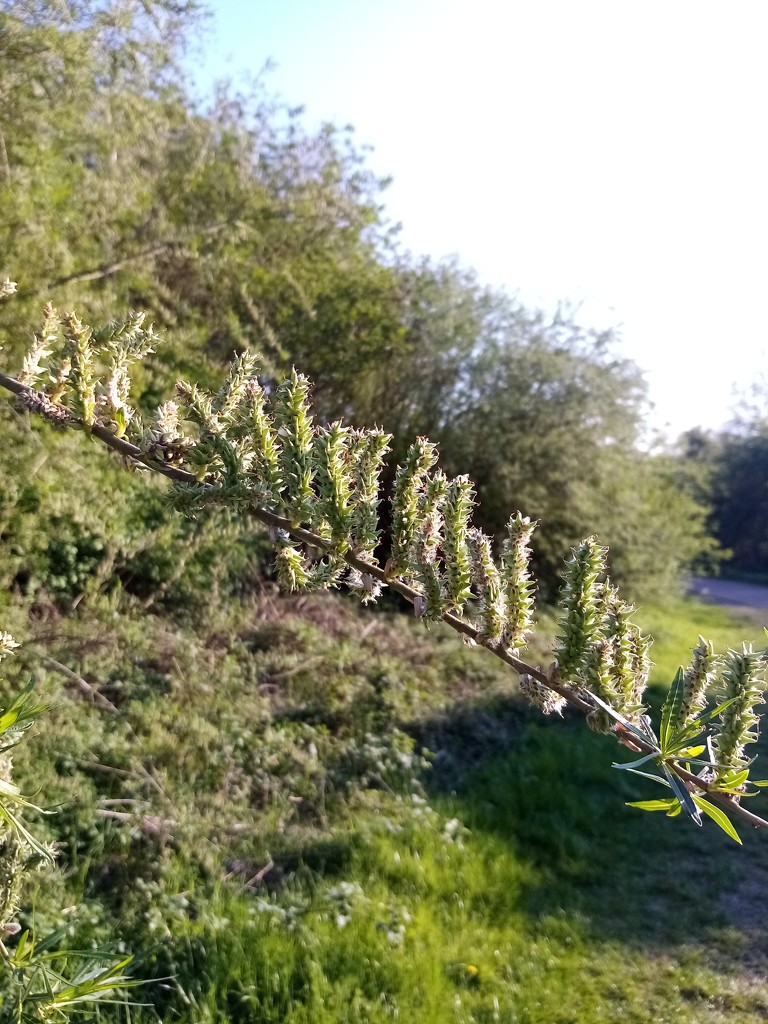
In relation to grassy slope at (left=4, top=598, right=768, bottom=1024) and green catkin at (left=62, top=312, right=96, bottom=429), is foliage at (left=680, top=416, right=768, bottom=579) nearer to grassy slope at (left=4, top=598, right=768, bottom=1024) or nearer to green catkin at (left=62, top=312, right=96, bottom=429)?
grassy slope at (left=4, top=598, right=768, bottom=1024)

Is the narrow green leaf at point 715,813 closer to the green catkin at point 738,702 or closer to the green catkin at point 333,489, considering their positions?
the green catkin at point 738,702

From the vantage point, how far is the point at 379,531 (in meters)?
1.22

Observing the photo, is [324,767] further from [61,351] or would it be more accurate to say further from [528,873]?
[61,351]

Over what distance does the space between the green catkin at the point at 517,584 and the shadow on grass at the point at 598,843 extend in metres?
3.98

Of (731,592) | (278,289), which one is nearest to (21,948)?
(278,289)

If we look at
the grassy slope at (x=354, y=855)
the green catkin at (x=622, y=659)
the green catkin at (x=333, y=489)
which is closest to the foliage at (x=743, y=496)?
the grassy slope at (x=354, y=855)

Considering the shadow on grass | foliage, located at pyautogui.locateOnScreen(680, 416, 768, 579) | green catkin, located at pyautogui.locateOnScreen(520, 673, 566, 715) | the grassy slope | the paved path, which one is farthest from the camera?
foliage, located at pyautogui.locateOnScreen(680, 416, 768, 579)

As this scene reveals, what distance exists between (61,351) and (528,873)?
15.2 feet

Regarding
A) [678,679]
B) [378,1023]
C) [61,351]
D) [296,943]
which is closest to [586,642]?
[678,679]

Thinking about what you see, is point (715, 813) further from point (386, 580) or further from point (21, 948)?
point (21, 948)

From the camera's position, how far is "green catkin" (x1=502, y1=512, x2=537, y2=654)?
126 centimetres

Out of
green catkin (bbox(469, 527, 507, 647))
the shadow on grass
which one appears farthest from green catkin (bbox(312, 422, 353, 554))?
the shadow on grass

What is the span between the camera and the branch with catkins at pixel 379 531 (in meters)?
1.18

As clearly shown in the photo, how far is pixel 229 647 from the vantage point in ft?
22.5
